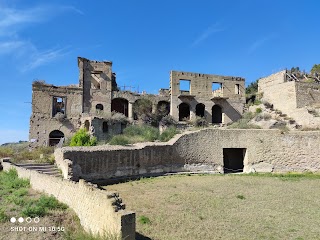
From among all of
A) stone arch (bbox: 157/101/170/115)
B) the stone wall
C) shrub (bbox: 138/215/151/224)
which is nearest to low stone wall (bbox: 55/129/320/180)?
shrub (bbox: 138/215/151/224)

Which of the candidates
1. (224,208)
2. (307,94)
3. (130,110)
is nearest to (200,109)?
(130,110)

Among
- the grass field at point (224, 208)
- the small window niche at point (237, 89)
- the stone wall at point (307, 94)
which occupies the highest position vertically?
the small window niche at point (237, 89)

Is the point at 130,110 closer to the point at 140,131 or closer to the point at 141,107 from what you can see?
the point at 141,107

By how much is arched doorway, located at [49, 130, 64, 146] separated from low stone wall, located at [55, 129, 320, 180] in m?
12.0

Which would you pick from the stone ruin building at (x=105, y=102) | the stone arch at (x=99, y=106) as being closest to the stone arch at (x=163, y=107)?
the stone ruin building at (x=105, y=102)

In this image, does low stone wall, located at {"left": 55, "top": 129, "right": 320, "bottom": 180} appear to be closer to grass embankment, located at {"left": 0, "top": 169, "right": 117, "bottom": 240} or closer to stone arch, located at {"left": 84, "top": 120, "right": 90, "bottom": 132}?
grass embankment, located at {"left": 0, "top": 169, "right": 117, "bottom": 240}

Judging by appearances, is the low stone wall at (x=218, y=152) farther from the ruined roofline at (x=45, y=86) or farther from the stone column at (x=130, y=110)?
the ruined roofline at (x=45, y=86)

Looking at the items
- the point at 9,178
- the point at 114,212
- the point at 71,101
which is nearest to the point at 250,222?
the point at 114,212

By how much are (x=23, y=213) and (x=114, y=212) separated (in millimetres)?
3796

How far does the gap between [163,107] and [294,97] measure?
12674mm

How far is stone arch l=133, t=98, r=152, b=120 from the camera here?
94.1 ft

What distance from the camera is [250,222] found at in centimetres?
859

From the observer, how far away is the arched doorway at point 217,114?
32844mm

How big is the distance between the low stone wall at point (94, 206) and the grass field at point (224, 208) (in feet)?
4.36
